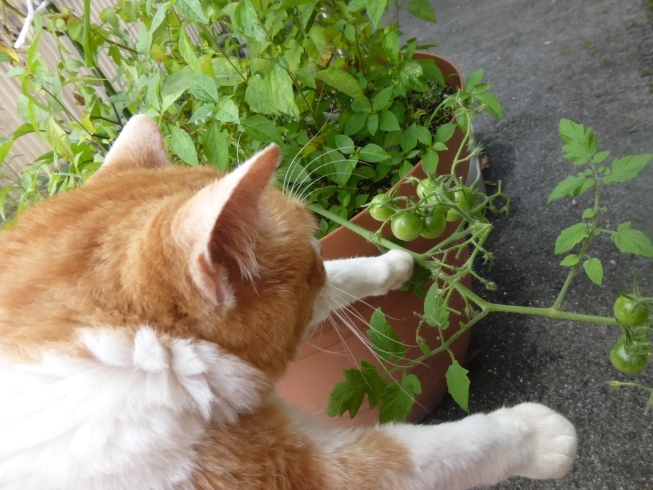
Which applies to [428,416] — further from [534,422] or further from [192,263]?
[192,263]

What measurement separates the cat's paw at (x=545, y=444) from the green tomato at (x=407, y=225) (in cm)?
29

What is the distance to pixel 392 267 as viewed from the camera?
0.80m

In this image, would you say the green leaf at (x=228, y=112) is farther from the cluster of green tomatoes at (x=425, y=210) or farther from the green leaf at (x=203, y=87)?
the cluster of green tomatoes at (x=425, y=210)

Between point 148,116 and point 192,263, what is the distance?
417 millimetres

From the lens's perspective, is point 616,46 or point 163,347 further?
point 616,46

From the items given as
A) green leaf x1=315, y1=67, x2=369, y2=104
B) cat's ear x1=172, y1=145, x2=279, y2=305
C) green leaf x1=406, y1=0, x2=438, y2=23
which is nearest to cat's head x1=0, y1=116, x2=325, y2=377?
cat's ear x1=172, y1=145, x2=279, y2=305

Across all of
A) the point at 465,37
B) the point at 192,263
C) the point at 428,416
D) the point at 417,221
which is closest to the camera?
the point at 192,263

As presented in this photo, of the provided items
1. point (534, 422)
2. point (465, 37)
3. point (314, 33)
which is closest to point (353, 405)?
point (534, 422)

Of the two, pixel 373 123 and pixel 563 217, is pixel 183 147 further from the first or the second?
pixel 563 217

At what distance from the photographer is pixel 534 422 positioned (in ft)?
2.22

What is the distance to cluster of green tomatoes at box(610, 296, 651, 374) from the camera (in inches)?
22.1

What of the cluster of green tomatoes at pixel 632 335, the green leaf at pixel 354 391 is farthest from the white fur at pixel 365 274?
the cluster of green tomatoes at pixel 632 335

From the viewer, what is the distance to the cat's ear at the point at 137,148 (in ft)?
2.38

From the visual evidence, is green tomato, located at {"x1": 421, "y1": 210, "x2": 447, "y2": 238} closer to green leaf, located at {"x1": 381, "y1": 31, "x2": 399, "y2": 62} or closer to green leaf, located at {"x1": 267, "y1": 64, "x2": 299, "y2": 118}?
green leaf, located at {"x1": 267, "y1": 64, "x2": 299, "y2": 118}
